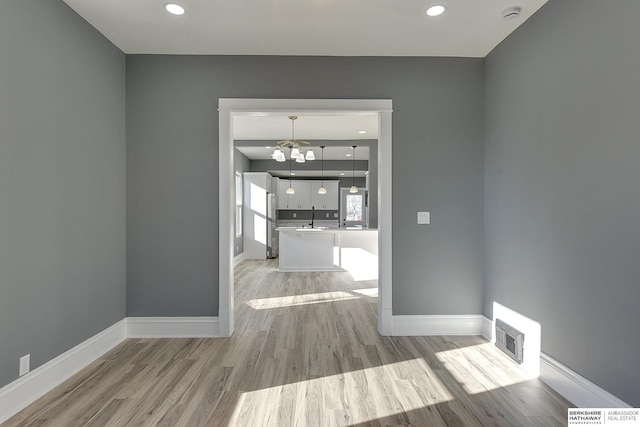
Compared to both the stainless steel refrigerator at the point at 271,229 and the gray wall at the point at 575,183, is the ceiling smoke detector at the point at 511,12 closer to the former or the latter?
the gray wall at the point at 575,183

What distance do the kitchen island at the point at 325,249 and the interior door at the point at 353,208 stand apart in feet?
14.5

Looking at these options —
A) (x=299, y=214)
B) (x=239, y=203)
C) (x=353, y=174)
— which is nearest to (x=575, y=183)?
(x=239, y=203)

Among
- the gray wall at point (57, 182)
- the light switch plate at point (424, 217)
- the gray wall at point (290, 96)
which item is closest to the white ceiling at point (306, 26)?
the gray wall at point (290, 96)

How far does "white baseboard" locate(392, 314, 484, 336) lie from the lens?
329cm

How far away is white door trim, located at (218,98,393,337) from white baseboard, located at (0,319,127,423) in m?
0.98

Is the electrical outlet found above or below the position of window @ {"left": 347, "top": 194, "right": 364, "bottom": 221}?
below

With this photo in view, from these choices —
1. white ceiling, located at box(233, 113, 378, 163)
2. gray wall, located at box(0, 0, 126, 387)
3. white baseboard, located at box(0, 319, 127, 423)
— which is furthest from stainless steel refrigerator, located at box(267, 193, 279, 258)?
white baseboard, located at box(0, 319, 127, 423)

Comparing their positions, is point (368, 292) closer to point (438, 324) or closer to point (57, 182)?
point (438, 324)

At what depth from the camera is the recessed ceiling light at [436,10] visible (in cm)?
248

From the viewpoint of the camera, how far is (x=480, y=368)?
2602 millimetres

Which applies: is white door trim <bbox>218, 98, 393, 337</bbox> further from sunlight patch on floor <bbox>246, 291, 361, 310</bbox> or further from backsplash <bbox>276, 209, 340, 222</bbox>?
backsplash <bbox>276, 209, 340, 222</bbox>

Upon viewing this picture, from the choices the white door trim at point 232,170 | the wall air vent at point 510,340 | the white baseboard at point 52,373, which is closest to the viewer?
the white baseboard at point 52,373

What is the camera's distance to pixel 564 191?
222cm

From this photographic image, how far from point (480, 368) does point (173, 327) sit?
2768 mm
